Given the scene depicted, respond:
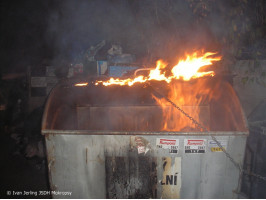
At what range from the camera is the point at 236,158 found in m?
2.48

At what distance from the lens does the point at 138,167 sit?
2.56 meters

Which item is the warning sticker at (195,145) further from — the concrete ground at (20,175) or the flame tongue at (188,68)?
the concrete ground at (20,175)

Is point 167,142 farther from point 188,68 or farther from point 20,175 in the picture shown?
point 20,175

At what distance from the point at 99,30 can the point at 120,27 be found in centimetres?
72

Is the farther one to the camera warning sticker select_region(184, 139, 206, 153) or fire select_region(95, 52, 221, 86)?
fire select_region(95, 52, 221, 86)

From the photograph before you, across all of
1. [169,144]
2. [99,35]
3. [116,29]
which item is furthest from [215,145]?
[99,35]

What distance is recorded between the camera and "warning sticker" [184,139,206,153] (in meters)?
2.46

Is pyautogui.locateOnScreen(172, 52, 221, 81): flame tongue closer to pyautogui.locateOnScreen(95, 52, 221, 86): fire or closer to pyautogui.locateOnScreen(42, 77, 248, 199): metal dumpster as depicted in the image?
pyautogui.locateOnScreen(95, 52, 221, 86): fire

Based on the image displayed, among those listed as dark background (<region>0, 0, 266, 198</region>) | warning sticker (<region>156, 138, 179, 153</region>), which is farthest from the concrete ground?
warning sticker (<region>156, 138, 179, 153</region>)

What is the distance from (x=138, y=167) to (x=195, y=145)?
855 millimetres

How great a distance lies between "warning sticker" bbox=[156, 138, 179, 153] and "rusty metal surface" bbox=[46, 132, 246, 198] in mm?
48

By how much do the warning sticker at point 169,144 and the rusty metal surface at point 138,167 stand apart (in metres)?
0.05

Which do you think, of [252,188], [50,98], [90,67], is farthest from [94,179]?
[90,67]

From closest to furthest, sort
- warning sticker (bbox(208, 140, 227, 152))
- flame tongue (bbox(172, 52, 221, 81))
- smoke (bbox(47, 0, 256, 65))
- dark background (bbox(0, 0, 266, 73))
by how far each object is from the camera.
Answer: warning sticker (bbox(208, 140, 227, 152))
flame tongue (bbox(172, 52, 221, 81))
dark background (bbox(0, 0, 266, 73))
smoke (bbox(47, 0, 256, 65))
